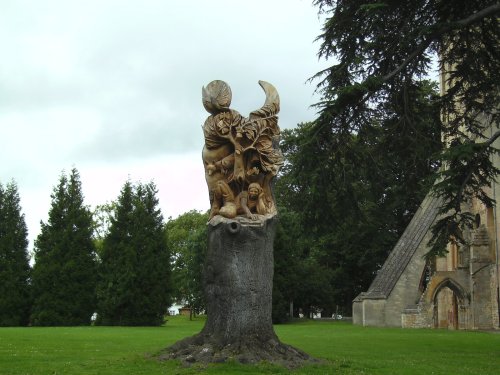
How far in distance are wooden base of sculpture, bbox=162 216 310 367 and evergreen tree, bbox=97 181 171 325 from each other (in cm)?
2631

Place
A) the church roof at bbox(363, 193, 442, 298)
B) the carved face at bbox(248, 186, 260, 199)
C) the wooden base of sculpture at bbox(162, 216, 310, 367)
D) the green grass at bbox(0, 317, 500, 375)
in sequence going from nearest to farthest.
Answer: the green grass at bbox(0, 317, 500, 375)
the wooden base of sculpture at bbox(162, 216, 310, 367)
the carved face at bbox(248, 186, 260, 199)
the church roof at bbox(363, 193, 442, 298)

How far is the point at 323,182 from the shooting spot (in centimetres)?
1650

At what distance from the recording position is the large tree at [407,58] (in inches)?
615

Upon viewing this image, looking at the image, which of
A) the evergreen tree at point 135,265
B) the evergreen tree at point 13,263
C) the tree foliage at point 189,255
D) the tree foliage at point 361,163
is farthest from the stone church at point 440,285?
the evergreen tree at point 13,263

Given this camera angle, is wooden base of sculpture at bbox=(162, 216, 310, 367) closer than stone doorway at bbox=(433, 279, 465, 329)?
Yes

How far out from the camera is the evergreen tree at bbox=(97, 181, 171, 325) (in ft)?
122

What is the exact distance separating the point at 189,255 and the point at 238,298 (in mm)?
37221

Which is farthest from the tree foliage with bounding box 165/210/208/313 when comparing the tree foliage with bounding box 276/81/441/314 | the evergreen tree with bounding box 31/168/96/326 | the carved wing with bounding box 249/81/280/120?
the carved wing with bounding box 249/81/280/120

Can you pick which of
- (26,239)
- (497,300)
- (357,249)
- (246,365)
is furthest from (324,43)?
(357,249)

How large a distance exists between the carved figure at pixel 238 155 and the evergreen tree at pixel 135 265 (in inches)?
1036

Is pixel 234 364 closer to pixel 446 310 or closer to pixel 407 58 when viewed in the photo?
pixel 407 58

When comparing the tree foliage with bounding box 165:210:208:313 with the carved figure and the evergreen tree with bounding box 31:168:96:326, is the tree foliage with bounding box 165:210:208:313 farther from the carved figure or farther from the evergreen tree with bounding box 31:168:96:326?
the carved figure

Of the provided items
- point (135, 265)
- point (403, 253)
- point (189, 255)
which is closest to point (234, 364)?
point (135, 265)

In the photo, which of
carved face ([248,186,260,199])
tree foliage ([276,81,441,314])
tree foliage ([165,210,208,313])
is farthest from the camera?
tree foliage ([165,210,208,313])
